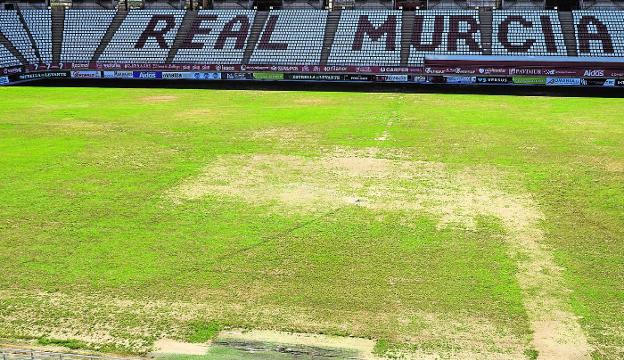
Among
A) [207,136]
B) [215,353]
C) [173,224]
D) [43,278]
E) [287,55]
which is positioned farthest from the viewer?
[287,55]

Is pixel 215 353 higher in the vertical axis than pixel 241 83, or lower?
higher

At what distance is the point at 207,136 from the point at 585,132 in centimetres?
1885

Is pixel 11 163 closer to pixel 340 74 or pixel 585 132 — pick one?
pixel 585 132

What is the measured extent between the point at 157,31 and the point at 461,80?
94.2ft

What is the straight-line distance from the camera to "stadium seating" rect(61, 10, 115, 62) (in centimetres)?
5597

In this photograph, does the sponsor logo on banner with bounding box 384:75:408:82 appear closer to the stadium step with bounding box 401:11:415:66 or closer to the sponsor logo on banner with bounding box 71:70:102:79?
the stadium step with bounding box 401:11:415:66

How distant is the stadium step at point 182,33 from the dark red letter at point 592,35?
1370 inches

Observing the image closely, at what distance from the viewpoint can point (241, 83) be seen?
5112cm

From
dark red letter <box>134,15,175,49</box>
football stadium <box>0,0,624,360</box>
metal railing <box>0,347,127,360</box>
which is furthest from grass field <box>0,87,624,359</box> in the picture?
dark red letter <box>134,15,175,49</box>

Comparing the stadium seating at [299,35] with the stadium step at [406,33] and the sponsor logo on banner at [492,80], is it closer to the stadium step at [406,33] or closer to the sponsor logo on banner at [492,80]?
the stadium step at [406,33]

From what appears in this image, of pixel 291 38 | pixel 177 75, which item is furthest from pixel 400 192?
pixel 291 38

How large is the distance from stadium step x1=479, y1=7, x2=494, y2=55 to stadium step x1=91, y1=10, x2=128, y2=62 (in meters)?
Answer: 33.9

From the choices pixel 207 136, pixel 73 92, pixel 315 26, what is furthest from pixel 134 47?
pixel 207 136

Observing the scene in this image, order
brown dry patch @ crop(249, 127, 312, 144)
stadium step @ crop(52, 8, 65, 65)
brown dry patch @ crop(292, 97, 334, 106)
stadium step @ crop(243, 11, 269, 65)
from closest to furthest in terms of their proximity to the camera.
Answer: brown dry patch @ crop(249, 127, 312, 144) < brown dry patch @ crop(292, 97, 334, 106) < stadium step @ crop(243, 11, 269, 65) < stadium step @ crop(52, 8, 65, 65)
